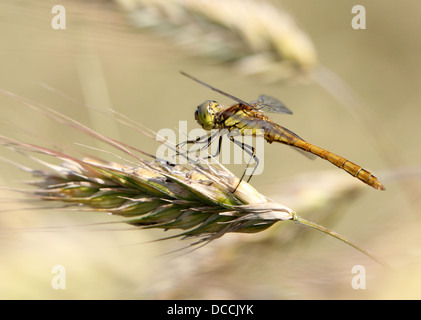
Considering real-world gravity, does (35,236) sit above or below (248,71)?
below

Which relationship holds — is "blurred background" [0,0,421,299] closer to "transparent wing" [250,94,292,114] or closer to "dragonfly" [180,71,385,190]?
"dragonfly" [180,71,385,190]

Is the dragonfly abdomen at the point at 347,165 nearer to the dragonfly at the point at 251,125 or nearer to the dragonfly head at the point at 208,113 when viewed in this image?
the dragonfly at the point at 251,125

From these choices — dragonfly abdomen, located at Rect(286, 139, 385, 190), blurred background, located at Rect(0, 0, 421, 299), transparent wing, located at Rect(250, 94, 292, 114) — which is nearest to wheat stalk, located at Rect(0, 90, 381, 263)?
blurred background, located at Rect(0, 0, 421, 299)

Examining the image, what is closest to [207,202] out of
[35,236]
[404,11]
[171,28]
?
[171,28]

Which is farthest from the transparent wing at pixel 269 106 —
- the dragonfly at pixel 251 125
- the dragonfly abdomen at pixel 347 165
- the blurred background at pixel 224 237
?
the blurred background at pixel 224 237

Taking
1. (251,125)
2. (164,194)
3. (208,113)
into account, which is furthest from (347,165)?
(164,194)

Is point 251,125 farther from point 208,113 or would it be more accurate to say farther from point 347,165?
point 347,165
